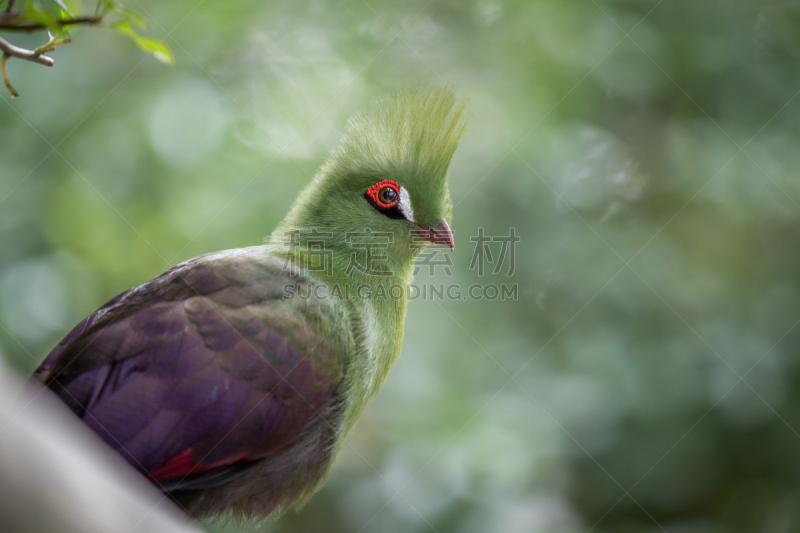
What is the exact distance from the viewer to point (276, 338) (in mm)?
1859

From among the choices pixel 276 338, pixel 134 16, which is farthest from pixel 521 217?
pixel 134 16

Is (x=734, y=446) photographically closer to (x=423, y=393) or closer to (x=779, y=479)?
(x=779, y=479)

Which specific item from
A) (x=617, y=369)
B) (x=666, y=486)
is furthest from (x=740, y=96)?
(x=666, y=486)

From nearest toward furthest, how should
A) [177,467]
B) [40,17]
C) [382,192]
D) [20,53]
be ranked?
[40,17]
[20,53]
[177,467]
[382,192]

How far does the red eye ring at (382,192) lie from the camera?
91.0 inches

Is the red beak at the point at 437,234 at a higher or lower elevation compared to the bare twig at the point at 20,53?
lower

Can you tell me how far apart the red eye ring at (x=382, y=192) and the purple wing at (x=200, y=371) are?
20.7 inches

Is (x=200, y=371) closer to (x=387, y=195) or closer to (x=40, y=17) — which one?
(x=387, y=195)

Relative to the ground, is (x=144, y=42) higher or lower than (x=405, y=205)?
higher

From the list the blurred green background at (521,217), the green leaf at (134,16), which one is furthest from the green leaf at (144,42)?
the blurred green background at (521,217)

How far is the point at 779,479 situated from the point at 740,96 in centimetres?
189

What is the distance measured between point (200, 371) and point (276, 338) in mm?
233

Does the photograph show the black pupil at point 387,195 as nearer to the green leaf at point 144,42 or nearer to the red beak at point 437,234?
the red beak at point 437,234

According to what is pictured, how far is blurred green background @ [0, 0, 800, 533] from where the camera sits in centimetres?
279
